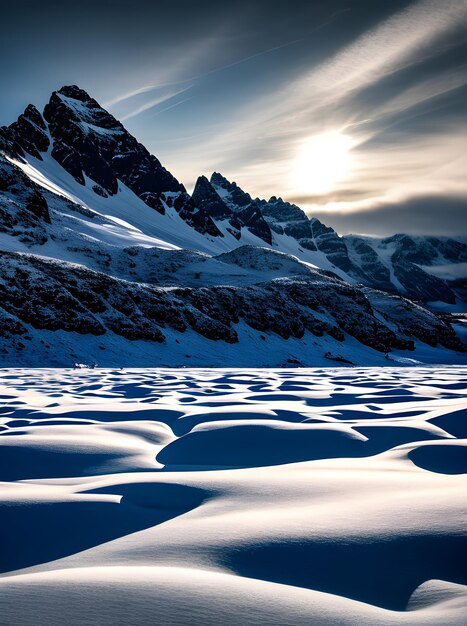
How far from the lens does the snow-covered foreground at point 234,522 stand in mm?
1701

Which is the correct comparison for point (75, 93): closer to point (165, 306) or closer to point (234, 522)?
point (165, 306)

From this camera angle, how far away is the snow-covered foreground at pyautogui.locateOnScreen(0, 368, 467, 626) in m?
1.70

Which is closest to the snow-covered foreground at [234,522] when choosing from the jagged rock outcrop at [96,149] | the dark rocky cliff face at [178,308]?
the dark rocky cliff face at [178,308]

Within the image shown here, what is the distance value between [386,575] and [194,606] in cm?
92

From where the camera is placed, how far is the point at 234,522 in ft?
8.19

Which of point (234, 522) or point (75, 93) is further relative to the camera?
point (75, 93)

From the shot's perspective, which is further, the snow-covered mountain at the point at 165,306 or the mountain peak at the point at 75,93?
the mountain peak at the point at 75,93

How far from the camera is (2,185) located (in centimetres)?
4881

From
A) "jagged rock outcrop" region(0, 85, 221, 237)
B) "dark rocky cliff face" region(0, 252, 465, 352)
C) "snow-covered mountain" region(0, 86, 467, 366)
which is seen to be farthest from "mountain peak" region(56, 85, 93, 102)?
"dark rocky cliff face" region(0, 252, 465, 352)

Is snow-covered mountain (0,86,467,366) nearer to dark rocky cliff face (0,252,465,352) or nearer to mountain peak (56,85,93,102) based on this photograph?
dark rocky cliff face (0,252,465,352)

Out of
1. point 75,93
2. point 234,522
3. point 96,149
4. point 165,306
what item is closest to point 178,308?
point 165,306

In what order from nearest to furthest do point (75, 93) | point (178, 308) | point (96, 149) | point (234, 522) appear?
1. point (234, 522)
2. point (178, 308)
3. point (96, 149)
4. point (75, 93)

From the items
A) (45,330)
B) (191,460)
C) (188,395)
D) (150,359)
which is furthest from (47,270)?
(191,460)

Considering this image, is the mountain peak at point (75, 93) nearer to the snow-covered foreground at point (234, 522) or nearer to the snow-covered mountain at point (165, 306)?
the snow-covered mountain at point (165, 306)
